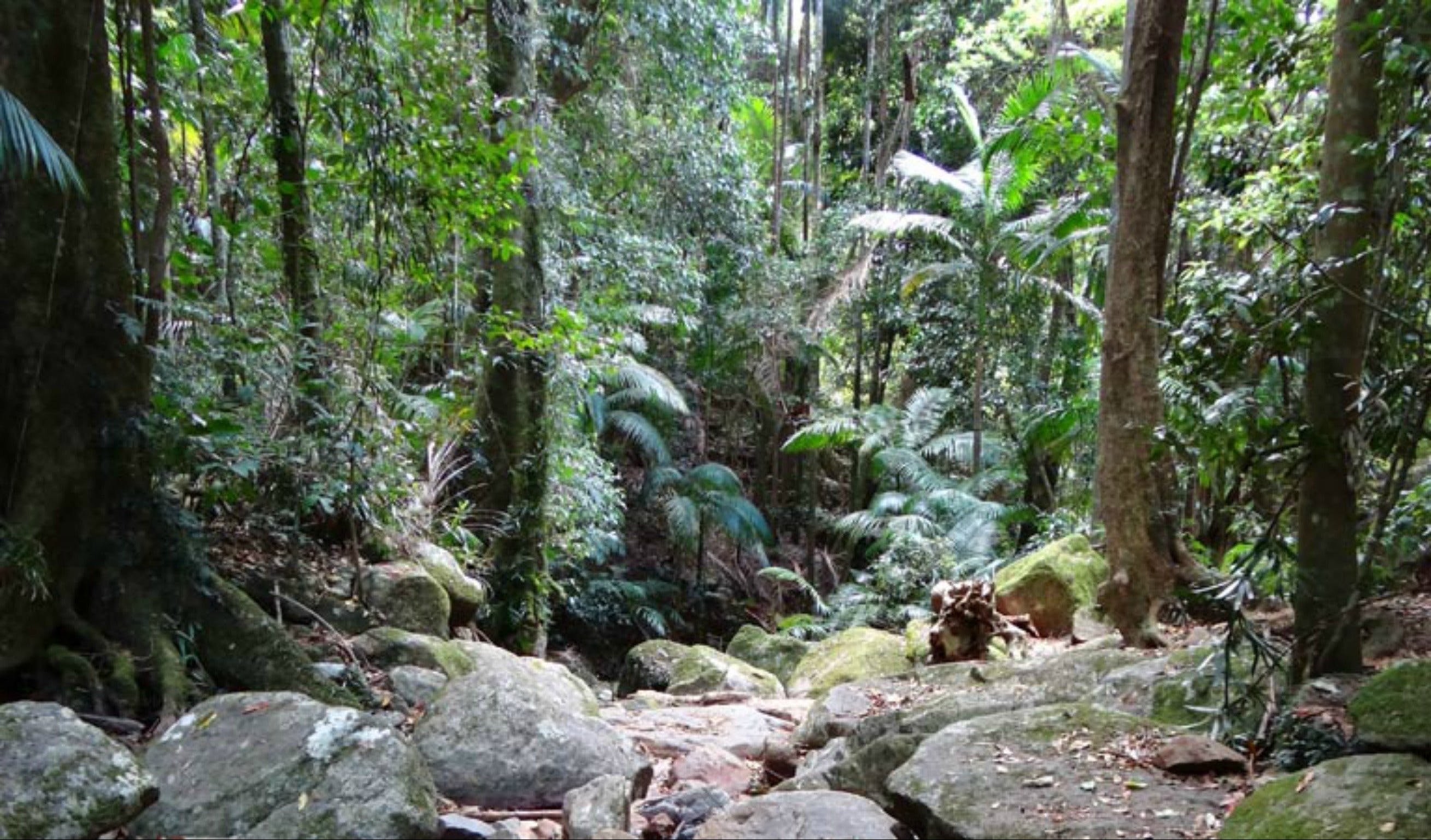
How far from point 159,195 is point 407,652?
2710mm

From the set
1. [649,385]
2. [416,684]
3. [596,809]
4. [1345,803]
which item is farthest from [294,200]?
[649,385]

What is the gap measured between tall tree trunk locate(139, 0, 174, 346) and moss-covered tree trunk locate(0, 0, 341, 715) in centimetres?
31

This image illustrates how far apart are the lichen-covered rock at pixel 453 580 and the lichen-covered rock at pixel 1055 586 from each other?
421cm

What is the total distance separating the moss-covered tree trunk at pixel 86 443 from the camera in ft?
12.8

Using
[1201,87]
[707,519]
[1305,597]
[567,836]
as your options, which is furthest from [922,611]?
[567,836]

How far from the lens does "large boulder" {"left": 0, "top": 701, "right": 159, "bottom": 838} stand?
2902 mm

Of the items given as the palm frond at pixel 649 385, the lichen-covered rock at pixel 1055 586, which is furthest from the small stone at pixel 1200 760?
the palm frond at pixel 649 385

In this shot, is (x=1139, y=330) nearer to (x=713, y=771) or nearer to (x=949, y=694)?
(x=949, y=694)

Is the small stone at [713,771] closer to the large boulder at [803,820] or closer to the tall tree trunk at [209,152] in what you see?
the large boulder at [803,820]

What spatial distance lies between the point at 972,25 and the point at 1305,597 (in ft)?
51.3

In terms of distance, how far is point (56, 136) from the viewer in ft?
13.5

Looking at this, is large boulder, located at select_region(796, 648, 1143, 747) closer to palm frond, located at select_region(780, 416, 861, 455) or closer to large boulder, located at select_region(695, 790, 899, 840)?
large boulder, located at select_region(695, 790, 899, 840)

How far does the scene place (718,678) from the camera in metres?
8.43

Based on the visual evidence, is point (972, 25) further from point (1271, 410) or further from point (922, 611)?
point (1271, 410)
